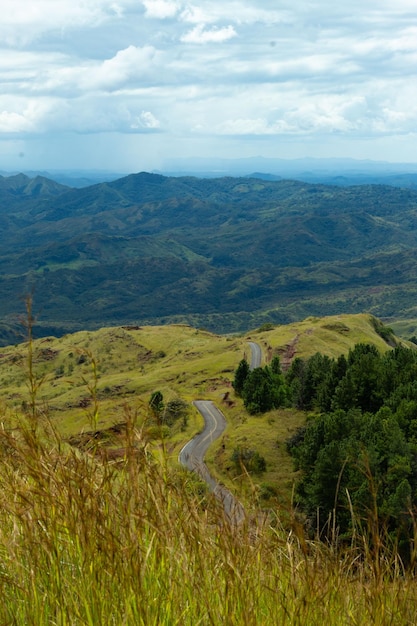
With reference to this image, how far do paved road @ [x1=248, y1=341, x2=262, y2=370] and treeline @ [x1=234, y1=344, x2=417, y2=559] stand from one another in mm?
26949

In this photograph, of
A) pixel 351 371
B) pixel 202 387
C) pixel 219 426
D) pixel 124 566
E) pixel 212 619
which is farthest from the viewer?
pixel 202 387

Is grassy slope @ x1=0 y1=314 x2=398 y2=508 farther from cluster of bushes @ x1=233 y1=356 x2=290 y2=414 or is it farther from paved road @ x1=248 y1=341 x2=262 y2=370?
cluster of bushes @ x1=233 y1=356 x2=290 y2=414

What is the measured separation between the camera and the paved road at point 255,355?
121m

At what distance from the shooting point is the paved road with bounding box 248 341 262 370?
398ft

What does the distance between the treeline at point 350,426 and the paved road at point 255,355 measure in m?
26.9

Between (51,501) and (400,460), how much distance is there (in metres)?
33.6

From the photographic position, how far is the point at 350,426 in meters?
46.0

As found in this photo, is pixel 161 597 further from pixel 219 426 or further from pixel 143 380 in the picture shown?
pixel 143 380

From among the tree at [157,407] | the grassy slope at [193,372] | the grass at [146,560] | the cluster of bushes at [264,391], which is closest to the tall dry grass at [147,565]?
the grass at [146,560]

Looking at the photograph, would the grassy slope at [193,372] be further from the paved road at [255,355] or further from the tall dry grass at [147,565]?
the paved road at [255,355]

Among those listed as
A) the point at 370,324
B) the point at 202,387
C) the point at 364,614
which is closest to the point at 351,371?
the point at 202,387

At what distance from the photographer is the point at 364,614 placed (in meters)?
3.86

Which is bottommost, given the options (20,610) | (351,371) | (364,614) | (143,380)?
(143,380)

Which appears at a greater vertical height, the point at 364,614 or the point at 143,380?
the point at 364,614
